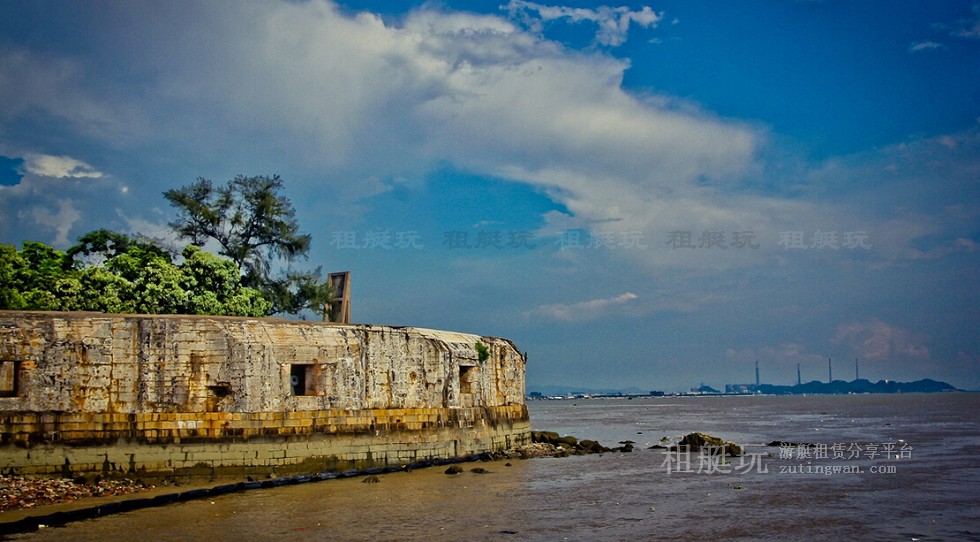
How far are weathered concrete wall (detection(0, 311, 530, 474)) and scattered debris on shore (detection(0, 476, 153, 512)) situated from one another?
1.66 ft

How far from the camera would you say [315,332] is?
2175 cm

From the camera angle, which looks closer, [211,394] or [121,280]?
[211,394]

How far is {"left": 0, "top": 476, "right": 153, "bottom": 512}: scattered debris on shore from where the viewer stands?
15906 mm

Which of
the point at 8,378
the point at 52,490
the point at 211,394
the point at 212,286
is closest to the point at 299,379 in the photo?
the point at 211,394

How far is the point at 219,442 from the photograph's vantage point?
1958 cm

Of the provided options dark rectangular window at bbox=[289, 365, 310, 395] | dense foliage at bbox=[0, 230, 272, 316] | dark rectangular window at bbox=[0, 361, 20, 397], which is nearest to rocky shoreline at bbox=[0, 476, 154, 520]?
dark rectangular window at bbox=[0, 361, 20, 397]

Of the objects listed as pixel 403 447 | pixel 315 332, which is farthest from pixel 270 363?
pixel 403 447

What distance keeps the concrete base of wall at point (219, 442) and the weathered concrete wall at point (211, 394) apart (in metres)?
0.03

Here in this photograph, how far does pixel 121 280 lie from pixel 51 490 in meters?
11.7

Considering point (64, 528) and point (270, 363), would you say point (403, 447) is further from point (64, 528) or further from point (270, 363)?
point (64, 528)

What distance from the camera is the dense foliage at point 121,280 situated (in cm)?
2656

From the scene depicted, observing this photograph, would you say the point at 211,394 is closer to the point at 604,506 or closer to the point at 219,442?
the point at 219,442

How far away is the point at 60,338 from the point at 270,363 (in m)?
4.76

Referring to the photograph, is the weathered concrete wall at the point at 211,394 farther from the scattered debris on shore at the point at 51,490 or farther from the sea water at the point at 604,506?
the sea water at the point at 604,506
